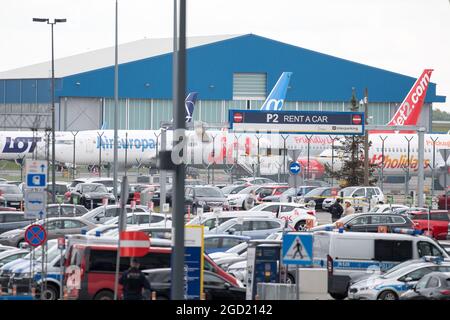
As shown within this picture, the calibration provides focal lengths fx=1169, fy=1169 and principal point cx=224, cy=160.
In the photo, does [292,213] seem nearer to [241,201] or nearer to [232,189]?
[241,201]

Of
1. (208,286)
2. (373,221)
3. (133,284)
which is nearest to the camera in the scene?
(133,284)

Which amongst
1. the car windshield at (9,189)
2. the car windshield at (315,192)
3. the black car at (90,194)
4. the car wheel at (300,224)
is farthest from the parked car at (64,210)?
the car windshield at (315,192)

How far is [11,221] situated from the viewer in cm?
4016

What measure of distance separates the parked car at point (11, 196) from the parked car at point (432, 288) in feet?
102

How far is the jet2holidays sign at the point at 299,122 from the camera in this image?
5119 centimetres

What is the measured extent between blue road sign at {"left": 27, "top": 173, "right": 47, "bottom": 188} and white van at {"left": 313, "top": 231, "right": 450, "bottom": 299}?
6.83 m

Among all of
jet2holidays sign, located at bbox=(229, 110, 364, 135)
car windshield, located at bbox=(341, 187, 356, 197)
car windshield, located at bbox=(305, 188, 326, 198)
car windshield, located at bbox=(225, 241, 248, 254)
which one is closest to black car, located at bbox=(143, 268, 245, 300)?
car windshield, located at bbox=(225, 241, 248, 254)

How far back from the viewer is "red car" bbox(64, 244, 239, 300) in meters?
22.7

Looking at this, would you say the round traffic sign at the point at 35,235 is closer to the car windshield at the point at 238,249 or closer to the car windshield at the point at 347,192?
the car windshield at the point at 238,249

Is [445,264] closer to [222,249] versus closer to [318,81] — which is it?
[222,249]

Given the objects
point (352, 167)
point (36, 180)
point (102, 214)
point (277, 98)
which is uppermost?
point (277, 98)

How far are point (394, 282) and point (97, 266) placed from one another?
667 cm

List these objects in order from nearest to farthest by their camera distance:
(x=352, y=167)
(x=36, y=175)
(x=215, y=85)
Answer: (x=36, y=175)
(x=352, y=167)
(x=215, y=85)

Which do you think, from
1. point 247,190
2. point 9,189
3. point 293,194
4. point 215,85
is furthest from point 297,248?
point 215,85
